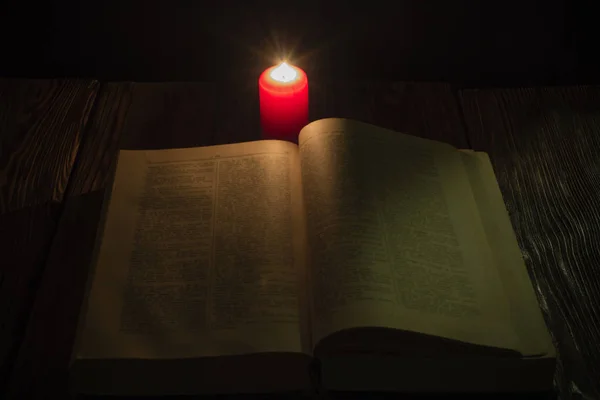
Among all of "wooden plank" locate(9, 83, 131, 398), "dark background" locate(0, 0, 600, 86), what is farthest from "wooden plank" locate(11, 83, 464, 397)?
"dark background" locate(0, 0, 600, 86)

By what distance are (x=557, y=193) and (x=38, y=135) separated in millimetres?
803

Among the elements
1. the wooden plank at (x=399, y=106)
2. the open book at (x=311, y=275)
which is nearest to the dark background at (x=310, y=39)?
the wooden plank at (x=399, y=106)

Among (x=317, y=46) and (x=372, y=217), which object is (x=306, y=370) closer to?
(x=372, y=217)

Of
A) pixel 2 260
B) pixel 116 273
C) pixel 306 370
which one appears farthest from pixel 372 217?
pixel 2 260

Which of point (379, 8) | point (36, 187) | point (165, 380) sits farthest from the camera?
point (379, 8)

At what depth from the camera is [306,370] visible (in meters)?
0.54

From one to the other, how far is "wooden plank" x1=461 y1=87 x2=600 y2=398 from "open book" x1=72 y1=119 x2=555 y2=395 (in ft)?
0.19

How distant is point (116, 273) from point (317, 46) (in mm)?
775

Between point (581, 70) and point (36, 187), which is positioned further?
point (581, 70)

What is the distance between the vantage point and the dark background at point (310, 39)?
1.19 metres

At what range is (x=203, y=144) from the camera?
90cm

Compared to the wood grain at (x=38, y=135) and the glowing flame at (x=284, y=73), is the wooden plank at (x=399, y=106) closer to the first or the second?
the glowing flame at (x=284, y=73)

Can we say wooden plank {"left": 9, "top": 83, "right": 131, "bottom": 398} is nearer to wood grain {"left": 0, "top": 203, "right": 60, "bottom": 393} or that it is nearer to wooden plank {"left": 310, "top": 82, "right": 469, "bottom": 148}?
wood grain {"left": 0, "top": 203, "right": 60, "bottom": 393}

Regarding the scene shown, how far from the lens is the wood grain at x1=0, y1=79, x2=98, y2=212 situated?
0.80m
